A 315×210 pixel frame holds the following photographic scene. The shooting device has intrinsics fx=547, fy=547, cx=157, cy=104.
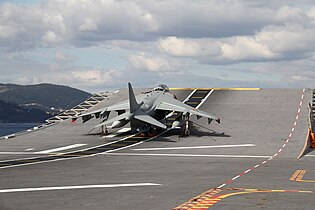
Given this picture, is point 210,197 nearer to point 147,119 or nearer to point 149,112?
point 147,119

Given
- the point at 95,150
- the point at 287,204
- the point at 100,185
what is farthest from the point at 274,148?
the point at 287,204

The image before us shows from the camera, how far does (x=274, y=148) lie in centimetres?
5131

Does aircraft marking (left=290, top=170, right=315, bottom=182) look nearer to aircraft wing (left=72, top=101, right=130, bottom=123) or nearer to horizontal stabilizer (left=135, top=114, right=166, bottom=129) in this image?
horizontal stabilizer (left=135, top=114, right=166, bottom=129)

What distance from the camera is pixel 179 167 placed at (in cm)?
3759

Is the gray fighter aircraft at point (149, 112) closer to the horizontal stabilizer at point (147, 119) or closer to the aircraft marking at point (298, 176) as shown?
the horizontal stabilizer at point (147, 119)

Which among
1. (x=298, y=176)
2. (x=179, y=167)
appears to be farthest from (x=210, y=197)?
(x=179, y=167)

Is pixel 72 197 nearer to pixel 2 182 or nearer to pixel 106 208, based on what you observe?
pixel 106 208

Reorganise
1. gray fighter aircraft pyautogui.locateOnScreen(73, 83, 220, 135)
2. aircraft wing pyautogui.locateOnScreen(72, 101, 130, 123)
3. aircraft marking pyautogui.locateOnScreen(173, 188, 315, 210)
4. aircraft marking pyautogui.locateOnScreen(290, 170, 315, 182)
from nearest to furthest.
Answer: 1. aircraft marking pyautogui.locateOnScreen(173, 188, 315, 210)
2. aircraft marking pyautogui.locateOnScreen(290, 170, 315, 182)
3. gray fighter aircraft pyautogui.locateOnScreen(73, 83, 220, 135)
4. aircraft wing pyautogui.locateOnScreen(72, 101, 130, 123)

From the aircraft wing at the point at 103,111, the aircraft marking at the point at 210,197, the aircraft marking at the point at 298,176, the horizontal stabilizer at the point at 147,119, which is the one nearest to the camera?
the aircraft marking at the point at 210,197

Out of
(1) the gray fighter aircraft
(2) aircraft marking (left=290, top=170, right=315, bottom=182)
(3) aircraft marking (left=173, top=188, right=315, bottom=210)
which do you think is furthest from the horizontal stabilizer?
(3) aircraft marking (left=173, top=188, right=315, bottom=210)

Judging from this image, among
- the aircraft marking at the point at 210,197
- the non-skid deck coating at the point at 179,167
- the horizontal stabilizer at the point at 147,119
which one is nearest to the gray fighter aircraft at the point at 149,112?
the horizontal stabilizer at the point at 147,119

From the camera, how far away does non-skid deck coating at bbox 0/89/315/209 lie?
23047mm

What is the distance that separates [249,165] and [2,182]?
57.5ft

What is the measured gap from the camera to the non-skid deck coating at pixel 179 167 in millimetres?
23047
